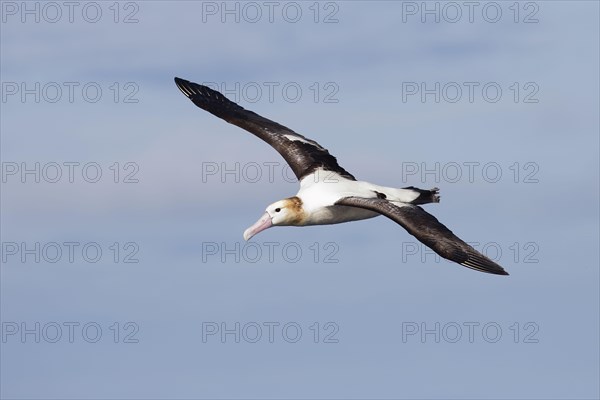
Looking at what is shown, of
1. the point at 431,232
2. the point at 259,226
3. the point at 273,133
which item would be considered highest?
the point at 273,133

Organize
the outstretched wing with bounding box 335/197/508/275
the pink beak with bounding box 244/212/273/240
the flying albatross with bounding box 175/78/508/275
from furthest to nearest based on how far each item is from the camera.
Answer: the pink beak with bounding box 244/212/273/240
the flying albatross with bounding box 175/78/508/275
the outstretched wing with bounding box 335/197/508/275

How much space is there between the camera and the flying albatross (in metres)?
24.5

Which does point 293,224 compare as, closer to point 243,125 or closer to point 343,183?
point 343,183

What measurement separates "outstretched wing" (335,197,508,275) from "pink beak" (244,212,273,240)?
152 cm

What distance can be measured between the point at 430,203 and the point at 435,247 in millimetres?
3367

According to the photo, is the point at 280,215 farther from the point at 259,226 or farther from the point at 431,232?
the point at 431,232

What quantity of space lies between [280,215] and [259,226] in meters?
0.47

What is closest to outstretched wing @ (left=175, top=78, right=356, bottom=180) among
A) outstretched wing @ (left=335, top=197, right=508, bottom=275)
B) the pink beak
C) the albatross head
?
the albatross head

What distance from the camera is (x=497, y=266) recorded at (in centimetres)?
2394

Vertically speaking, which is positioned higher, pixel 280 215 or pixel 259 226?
pixel 280 215

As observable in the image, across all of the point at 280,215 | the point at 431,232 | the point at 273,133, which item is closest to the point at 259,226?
the point at 280,215

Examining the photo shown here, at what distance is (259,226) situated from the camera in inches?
1057

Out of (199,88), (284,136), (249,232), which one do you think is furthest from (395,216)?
(199,88)

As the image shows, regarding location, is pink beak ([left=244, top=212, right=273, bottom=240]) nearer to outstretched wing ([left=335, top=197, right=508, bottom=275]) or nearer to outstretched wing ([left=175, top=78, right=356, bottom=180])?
outstretched wing ([left=335, top=197, right=508, bottom=275])
